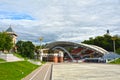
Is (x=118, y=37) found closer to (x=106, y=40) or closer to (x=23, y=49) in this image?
(x=106, y=40)

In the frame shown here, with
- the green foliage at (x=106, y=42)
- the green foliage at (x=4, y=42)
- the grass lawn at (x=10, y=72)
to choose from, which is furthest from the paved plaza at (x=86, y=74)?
the green foliage at (x=106, y=42)

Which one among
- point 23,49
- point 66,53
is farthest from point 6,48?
point 66,53

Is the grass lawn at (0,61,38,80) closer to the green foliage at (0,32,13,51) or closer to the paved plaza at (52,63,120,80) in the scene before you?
the paved plaza at (52,63,120,80)

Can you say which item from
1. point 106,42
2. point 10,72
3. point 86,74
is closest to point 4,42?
point 10,72

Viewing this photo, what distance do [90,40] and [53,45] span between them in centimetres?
2637

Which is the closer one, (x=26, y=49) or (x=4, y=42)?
(x=4, y=42)

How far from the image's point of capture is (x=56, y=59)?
5546 inches

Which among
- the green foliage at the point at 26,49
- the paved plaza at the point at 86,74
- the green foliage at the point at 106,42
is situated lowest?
the paved plaza at the point at 86,74

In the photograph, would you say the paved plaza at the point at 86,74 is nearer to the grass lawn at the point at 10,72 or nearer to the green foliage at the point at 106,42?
the grass lawn at the point at 10,72

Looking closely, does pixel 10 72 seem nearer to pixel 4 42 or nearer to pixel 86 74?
pixel 86 74

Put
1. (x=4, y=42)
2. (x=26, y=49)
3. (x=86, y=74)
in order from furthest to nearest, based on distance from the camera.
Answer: (x=26, y=49) < (x=4, y=42) < (x=86, y=74)

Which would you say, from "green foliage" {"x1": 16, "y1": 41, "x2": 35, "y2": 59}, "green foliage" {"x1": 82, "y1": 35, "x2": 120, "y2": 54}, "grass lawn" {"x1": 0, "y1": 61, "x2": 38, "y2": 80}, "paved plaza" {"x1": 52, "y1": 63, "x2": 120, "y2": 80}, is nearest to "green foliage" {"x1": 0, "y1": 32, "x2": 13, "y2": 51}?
"green foliage" {"x1": 16, "y1": 41, "x2": 35, "y2": 59}

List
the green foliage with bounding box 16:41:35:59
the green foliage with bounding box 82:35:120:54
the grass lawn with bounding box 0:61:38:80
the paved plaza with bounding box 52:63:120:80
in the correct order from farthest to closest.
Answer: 1. the green foliage with bounding box 82:35:120:54
2. the green foliage with bounding box 16:41:35:59
3. the grass lawn with bounding box 0:61:38:80
4. the paved plaza with bounding box 52:63:120:80

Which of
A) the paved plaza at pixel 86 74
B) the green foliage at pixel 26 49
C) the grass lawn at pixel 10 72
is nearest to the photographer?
the paved plaza at pixel 86 74
